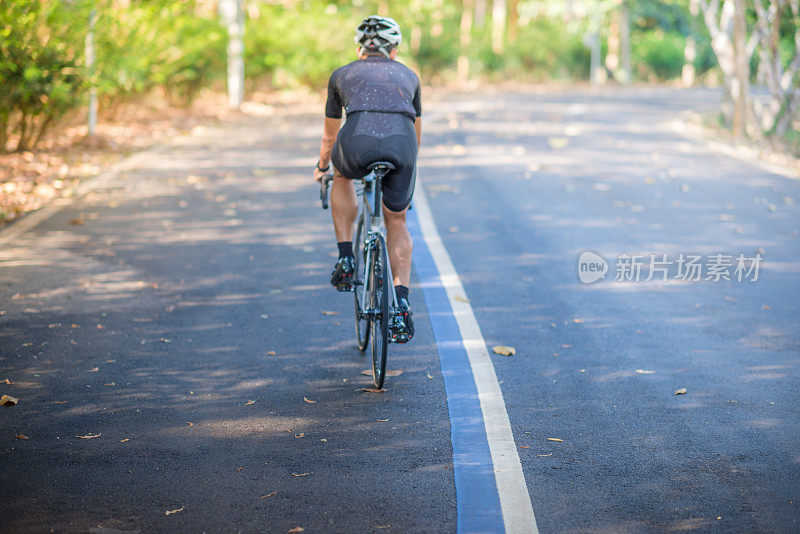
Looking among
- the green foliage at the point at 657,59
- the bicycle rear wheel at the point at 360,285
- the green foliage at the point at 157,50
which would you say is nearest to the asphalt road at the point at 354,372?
the bicycle rear wheel at the point at 360,285

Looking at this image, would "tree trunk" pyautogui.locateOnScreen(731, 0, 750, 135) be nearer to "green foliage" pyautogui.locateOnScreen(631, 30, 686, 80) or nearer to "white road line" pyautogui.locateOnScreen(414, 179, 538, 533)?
"white road line" pyautogui.locateOnScreen(414, 179, 538, 533)

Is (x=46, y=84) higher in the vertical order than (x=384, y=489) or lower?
higher

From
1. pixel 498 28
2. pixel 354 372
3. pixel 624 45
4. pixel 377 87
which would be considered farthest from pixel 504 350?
pixel 624 45

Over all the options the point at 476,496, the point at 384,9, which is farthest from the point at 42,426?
the point at 384,9

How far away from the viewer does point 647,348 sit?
626cm

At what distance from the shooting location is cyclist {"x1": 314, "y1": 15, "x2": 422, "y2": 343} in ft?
17.3

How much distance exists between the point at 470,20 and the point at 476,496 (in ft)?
146

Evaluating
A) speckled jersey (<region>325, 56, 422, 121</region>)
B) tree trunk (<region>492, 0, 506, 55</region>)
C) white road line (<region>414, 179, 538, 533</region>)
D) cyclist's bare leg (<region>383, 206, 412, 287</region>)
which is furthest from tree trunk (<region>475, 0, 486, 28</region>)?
cyclist's bare leg (<region>383, 206, 412, 287</region>)

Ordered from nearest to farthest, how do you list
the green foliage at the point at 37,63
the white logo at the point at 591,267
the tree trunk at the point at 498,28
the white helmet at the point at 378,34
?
the white helmet at the point at 378,34 < the white logo at the point at 591,267 < the green foliage at the point at 37,63 < the tree trunk at the point at 498,28

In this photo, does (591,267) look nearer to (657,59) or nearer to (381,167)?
(381,167)

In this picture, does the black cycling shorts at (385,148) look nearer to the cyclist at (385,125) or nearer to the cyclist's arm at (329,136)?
Result: the cyclist at (385,125)

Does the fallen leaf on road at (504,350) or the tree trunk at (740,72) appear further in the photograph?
the tree trunk at (740,72)

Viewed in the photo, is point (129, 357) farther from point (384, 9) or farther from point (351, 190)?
point (384, 9)

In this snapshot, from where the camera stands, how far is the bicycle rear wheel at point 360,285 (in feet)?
19.5
